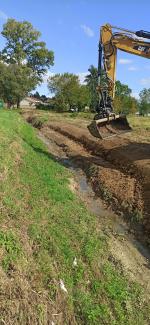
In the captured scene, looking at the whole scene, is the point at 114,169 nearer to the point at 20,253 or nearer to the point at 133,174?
the point at 133,174

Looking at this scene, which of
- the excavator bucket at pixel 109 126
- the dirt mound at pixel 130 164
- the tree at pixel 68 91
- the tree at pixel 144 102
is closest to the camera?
the dirt mound at pixel 130 164

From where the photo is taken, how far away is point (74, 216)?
11625mm

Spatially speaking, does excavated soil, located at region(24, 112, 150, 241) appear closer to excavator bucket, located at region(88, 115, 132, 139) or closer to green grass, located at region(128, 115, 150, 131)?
excavator bucket, located at region(88, 115, 132, 139)

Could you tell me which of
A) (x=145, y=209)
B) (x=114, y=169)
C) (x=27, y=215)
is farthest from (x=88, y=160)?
(x=27, y=215)

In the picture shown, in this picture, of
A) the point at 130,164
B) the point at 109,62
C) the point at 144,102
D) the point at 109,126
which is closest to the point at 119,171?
the point at 130,164

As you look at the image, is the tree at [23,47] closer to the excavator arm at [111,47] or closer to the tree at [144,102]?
the tree at [144,102]

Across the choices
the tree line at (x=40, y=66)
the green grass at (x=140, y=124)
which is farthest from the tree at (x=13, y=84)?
the green grass at (x=140, y=124)

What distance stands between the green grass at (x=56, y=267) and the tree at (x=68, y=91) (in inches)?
2671

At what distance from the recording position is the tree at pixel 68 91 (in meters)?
79.1

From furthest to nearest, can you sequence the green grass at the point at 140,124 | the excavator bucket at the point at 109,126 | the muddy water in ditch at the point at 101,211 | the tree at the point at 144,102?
the tree at the point at 144,102 < the green grass at the point at 140,124 < the excavator bucket at the point at 109,126 < the muddy water in ditch at the point at 101,211

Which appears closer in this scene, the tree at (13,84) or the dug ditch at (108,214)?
the dug ditch at (108,214)

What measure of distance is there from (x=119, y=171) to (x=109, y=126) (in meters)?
2.13

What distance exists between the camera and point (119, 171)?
18.5 meters

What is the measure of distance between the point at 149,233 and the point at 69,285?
14.4 feet
